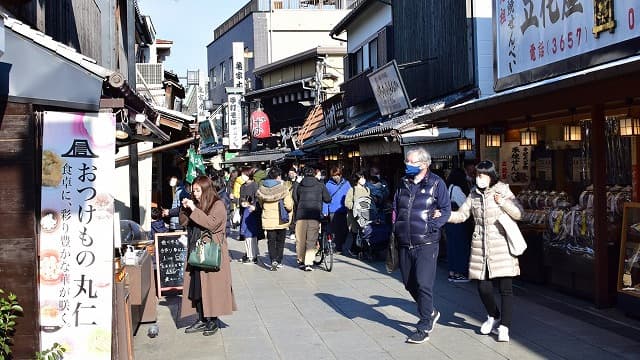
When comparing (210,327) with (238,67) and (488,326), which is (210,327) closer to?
(488,326)

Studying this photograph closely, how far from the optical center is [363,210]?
589 inches

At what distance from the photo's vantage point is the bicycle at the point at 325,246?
13883 mm

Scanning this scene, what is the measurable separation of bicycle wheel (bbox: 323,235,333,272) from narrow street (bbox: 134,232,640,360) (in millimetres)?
1714

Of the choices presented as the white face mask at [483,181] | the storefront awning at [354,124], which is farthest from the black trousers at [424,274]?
the storefront awning at [354,124]

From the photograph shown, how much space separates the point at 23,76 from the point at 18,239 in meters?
1.32

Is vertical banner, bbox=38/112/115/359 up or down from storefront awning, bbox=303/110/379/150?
down

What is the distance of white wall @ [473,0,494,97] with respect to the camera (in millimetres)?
15844

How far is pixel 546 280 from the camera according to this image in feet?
37.3

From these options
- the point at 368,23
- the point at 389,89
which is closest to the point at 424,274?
the point at 389,89

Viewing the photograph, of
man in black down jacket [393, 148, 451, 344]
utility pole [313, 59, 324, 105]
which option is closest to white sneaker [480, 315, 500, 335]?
man in black down jacket [393, 148, 451, 344]

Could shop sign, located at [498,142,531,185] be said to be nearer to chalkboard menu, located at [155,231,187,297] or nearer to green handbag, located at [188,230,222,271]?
chalkboard menu, located at [155,231,187,297]

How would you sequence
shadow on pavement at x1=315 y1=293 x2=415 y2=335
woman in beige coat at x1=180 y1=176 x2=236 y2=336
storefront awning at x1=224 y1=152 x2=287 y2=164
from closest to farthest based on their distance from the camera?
woman in beige coat at x1=180 y1=176 x2=236 y2=336 → shadow on pavement at x1=315 y1=293 x2=415 y2=335 → storefront awning at x1=224 y1=152 x2=287 y2=164

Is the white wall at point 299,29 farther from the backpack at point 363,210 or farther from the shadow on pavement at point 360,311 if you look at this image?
the shadow on pavement at point 360,311

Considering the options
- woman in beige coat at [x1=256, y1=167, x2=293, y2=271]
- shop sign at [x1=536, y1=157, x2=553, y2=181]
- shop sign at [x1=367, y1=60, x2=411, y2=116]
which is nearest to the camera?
shop sign at [x1=536, y1=157, x2=553, y2=181]
